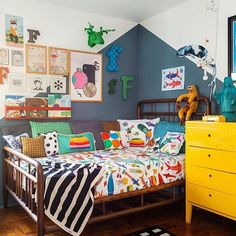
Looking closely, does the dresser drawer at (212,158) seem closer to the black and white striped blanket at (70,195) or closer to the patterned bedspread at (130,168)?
the patterned bedspread at (130,168)

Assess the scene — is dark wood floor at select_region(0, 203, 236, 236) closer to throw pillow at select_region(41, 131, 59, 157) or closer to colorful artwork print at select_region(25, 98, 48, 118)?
throw pillow at select_region(41, 131, 59, 157)

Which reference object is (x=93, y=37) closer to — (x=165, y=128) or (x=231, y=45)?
(x=165, y=128)

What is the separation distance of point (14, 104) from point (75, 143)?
2.60 feet

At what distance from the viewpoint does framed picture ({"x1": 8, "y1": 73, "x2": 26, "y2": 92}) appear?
308cm

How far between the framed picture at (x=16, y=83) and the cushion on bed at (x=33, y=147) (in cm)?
62

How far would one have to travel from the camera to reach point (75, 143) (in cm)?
305

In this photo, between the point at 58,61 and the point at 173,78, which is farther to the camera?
the point at 173,78

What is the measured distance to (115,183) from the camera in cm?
235

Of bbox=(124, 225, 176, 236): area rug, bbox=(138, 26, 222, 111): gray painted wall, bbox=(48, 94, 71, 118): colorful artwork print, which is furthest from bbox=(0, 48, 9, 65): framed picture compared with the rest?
bbox=(124, 225, 176, 236): area rug

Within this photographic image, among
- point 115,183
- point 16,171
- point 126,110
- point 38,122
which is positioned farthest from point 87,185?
point 126,110

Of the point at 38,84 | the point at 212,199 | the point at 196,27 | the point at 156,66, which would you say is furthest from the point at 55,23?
the point at 212,199

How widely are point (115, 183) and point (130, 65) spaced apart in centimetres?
206

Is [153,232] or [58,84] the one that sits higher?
[58,84]

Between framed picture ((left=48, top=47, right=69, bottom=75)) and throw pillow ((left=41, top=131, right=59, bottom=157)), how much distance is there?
0.80 meters
